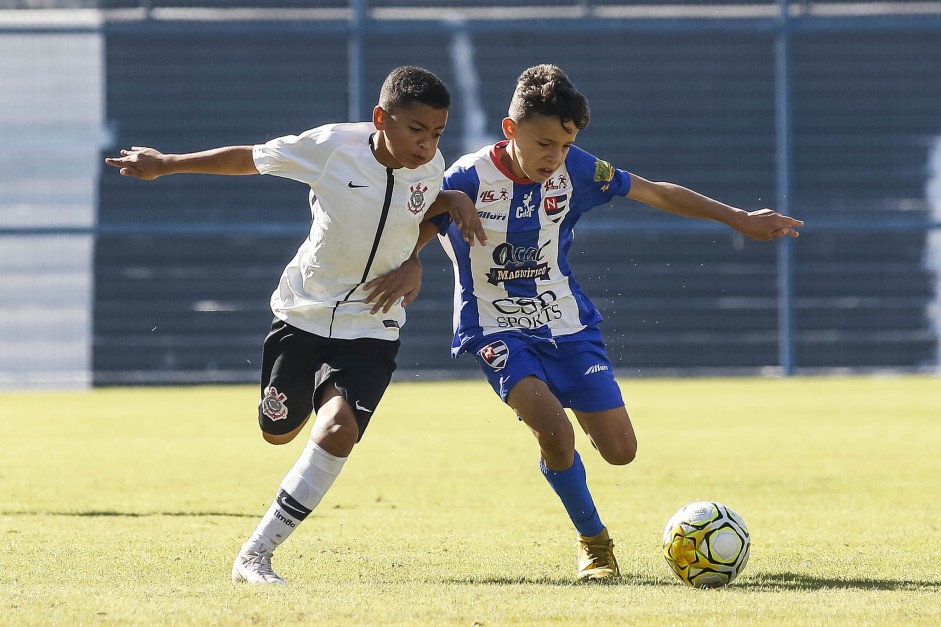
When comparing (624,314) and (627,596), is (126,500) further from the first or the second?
(624,314)

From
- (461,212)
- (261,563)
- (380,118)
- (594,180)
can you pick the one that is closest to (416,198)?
(461,212)

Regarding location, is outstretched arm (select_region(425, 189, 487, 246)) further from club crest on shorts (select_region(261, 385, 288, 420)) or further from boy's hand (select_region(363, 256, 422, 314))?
club crest on shorts (select_region(261, 385, 288, 420))

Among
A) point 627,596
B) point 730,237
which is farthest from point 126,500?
point 730,237

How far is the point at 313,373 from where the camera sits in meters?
5.07

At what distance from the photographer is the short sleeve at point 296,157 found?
16.5 feet

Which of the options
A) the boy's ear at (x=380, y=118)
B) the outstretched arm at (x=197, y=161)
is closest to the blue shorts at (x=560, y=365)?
the boy's ear at (x=380, y=118)

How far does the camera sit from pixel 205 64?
16781 mm

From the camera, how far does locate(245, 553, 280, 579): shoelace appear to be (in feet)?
14.9

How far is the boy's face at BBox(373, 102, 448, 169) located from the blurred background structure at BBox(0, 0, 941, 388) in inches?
452

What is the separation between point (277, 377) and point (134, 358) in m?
11.9

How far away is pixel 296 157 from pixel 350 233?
1.08 feet

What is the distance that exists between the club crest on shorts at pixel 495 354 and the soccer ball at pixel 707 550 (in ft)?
2.88

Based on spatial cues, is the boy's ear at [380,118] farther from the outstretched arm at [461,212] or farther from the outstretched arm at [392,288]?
the outstretched arm at [392,288]

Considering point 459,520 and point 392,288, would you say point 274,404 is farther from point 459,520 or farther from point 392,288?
point 459,520
